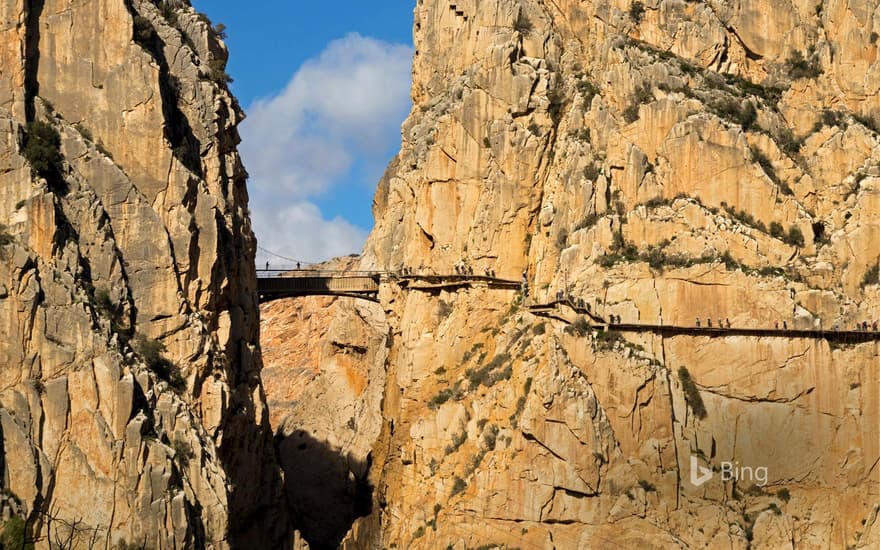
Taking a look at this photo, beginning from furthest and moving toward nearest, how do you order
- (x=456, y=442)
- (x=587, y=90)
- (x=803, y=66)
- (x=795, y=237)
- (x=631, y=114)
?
(x=803, y=66) → (x=587, y=90) → (x=631, y=114) → (x=456, y=442) → (x=795, y=237)

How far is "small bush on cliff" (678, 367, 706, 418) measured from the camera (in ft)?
261

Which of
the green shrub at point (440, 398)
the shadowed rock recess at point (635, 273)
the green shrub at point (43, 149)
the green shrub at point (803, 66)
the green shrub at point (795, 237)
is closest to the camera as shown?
the green shrub at point (43, 149)

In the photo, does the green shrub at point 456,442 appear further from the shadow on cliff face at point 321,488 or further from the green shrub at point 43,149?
the green shrub at point 43,149

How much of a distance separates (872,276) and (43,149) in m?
38.6

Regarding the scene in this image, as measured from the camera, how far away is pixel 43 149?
78562 mm

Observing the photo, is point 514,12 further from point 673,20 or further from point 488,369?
point 488,369

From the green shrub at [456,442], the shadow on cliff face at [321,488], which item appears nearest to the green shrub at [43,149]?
the green shrub at [456,442]

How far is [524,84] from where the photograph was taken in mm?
87938

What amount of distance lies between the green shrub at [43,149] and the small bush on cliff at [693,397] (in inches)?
1196

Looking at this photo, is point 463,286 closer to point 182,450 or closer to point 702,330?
point 702,330

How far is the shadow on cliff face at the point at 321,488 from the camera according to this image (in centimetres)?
9919

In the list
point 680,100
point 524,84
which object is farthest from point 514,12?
point 680,100

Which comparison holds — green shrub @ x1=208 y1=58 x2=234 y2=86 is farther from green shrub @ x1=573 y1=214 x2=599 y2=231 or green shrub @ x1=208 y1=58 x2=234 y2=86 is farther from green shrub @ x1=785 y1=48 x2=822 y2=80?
green shrub @ x1=785 y1=48 x2=822 y2=80

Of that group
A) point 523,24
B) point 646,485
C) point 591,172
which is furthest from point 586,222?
point 646,485
